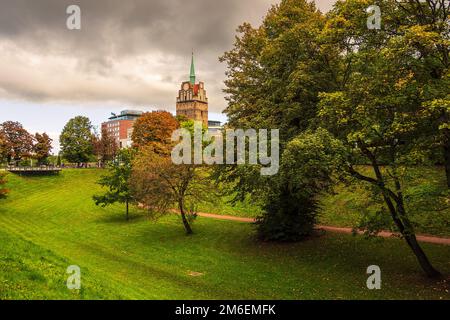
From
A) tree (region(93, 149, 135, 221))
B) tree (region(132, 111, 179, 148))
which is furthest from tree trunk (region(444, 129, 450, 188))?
tree (region(132, 111, 179, 148))

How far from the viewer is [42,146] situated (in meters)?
79.2

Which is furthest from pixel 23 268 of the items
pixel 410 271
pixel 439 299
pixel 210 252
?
pixel 410 271

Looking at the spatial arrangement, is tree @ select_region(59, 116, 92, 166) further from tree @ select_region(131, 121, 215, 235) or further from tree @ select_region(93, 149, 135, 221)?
tree @ select_region(131, 121, 215, 235)

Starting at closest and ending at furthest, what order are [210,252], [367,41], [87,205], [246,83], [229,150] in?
[367,41], [229,150], [210,252], [246,83], [87,205]

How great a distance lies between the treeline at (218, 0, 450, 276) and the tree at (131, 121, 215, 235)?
888cm

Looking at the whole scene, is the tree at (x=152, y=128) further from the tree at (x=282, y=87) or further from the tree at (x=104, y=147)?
the tree at (x=282, y=87)

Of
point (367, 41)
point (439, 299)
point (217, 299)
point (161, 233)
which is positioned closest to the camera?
point (439, 299)

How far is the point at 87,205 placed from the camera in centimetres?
4722

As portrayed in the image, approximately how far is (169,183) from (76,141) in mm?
67723

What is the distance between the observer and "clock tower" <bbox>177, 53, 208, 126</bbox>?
508 ft

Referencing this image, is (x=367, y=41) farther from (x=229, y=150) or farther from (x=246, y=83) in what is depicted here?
(x=246, y=83)

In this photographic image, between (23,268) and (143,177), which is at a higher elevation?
(143,177)

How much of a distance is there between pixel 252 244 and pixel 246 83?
40.5ft

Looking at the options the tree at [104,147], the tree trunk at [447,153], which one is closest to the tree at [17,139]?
the tree at [104,147]
